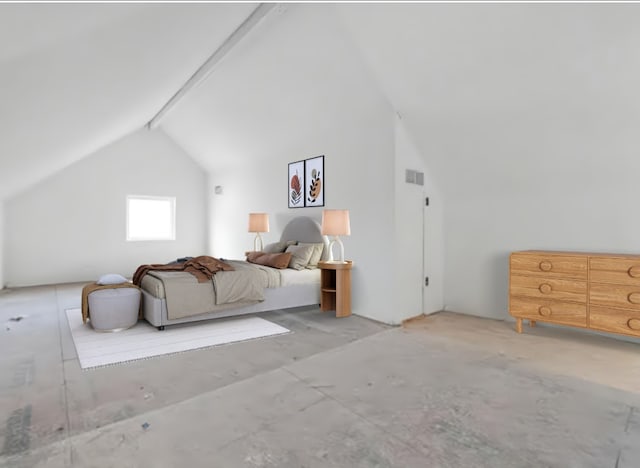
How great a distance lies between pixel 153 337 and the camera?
3.80 metres

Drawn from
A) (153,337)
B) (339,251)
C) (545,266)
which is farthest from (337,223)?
(153,337)

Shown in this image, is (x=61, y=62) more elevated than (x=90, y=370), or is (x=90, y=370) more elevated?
(x=61, y=62)

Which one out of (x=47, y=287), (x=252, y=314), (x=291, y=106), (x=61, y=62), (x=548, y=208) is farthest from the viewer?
(x=47, y=287)

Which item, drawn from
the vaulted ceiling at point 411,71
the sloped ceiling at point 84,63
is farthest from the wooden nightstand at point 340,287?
the sloped ceiling at point 84,63

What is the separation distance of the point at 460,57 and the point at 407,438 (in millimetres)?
3042

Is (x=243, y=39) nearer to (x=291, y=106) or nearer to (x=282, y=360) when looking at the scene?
(x=291, y=106)

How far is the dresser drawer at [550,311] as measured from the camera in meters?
3.61

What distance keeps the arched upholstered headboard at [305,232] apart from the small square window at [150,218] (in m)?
3.72

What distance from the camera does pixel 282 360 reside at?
3176 mm

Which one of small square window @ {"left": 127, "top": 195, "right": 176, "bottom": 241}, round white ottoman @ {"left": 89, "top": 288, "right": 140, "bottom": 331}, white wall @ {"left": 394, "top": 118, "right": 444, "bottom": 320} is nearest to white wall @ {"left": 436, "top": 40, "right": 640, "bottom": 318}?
white wall @ {"left": 394, "top": 118, "right": 444, "bottom": 320}

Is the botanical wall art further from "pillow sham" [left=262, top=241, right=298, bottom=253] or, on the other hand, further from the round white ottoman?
the round white ottoman

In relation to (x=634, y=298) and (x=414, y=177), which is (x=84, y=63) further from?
(x=634, y=298)

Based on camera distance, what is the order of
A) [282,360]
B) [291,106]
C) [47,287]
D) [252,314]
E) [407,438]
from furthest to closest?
[47,287], [291,106], [252,314], [282,360], [407,438]

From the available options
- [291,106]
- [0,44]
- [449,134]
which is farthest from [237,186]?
[0,44]
